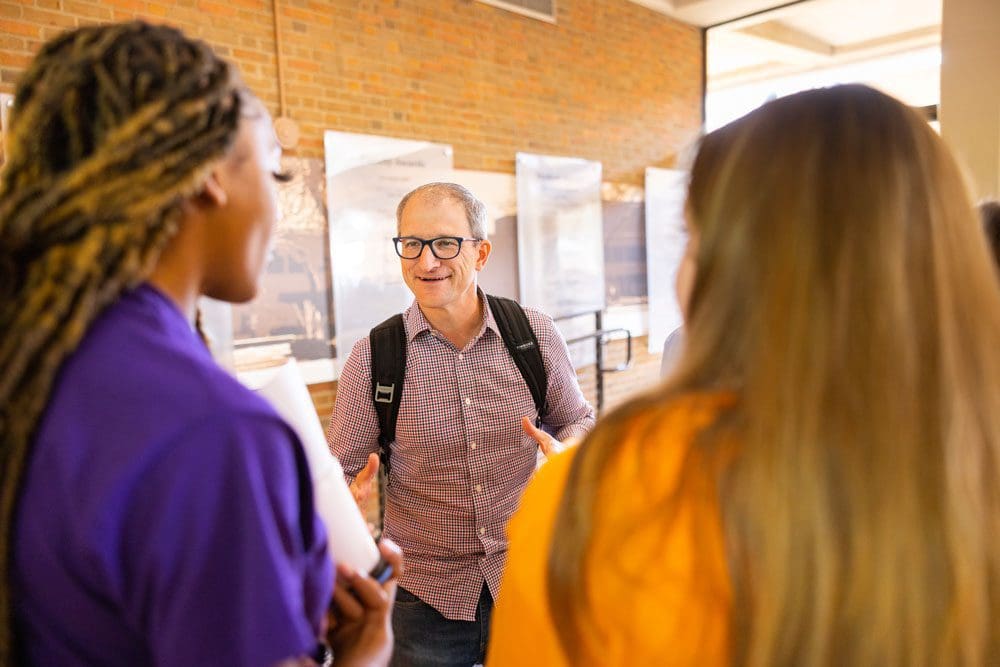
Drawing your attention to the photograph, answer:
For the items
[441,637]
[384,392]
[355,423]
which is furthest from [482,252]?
[441,637]

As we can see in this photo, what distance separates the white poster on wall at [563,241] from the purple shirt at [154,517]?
15.3ft

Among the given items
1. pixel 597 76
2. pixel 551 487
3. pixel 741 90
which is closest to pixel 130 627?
pixel 551 487

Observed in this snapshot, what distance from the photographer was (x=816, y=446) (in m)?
0.63

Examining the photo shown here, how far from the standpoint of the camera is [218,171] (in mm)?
702

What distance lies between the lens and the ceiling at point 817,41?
6457 millimetres

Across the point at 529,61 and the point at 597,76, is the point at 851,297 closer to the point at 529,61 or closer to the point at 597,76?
the point at 529,61

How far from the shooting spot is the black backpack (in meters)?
1.92

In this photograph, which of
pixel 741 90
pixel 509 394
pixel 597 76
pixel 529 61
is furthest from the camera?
pixel 741 90

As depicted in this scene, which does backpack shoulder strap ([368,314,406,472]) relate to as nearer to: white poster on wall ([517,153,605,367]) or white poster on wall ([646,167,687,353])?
white poster on wall ([517,153,605,367])

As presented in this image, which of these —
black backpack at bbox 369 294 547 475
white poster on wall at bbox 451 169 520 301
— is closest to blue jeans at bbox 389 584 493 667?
black backpack at bbox 369 294 547 475

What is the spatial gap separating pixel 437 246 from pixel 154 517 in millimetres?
1544

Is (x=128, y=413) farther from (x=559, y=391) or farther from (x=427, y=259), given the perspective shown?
(x=559, y=391)

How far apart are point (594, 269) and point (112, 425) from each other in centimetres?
562

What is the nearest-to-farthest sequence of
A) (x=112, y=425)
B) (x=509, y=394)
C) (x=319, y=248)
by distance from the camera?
(x=112, y=425) → (x=509, y=394) → (x=319, y=248)
